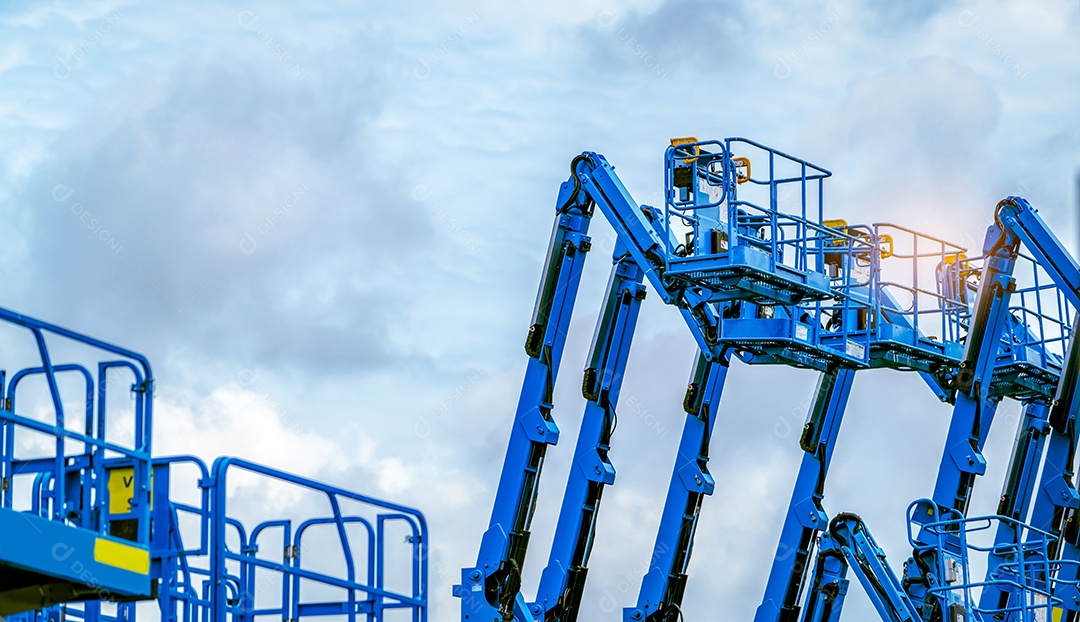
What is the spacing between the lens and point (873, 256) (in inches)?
825

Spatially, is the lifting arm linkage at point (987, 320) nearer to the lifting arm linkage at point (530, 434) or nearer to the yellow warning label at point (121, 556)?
the lifting arm linkage at point (530, 434)

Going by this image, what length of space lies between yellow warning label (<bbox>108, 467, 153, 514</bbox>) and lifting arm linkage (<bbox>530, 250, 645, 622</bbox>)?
7.65 meters

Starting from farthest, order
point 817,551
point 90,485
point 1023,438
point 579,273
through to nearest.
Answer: point 1023,438, point 817,551, point 579,273, point 90,485

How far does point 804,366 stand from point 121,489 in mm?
10031

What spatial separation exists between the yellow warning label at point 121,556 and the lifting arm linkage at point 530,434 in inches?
256

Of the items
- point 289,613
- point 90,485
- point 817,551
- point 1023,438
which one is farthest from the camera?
point 1023,438

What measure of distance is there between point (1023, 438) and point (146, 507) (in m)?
13.2

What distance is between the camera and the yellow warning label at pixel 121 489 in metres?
12.6

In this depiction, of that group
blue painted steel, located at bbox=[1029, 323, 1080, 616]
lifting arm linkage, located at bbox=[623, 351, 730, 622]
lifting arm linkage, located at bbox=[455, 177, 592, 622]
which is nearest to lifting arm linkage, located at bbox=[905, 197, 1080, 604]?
blue painted steel, located at bbox=[1029, 323, 1080, 616]

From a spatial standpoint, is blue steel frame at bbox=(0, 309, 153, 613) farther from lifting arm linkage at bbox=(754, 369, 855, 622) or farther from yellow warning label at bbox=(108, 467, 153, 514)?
lifting arm linkage at bbox=(754, 369, 855, 622)

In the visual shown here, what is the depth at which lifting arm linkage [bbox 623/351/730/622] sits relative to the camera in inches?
819

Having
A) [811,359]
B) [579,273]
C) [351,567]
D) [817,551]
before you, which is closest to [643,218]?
[579,273]

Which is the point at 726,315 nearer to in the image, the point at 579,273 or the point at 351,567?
the point at 579,273

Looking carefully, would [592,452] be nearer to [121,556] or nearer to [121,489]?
Answer: [121,489]
